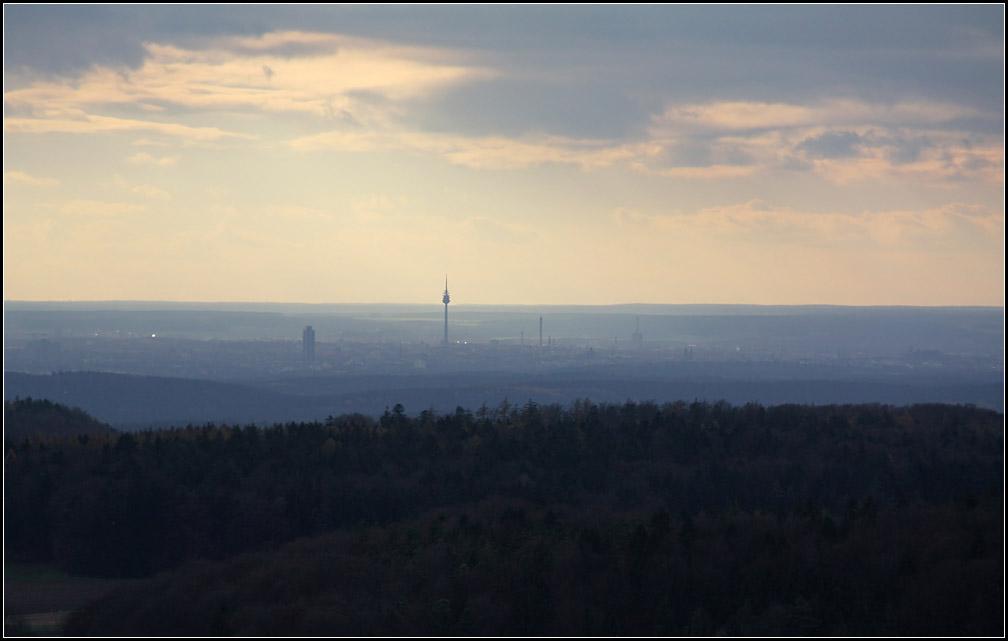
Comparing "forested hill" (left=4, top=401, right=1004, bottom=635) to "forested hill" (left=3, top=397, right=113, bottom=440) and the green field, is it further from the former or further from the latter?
"forested hill" (left=3, top=397, right=113, bottom=440)

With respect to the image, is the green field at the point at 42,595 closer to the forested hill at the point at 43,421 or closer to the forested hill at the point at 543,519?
the forested hill at the point at 543,519

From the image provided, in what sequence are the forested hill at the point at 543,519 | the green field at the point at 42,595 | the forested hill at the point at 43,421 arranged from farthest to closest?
the forested hill at the point at 43,421
the green field at the point at 42,595
the forested hill at the point at 543,519

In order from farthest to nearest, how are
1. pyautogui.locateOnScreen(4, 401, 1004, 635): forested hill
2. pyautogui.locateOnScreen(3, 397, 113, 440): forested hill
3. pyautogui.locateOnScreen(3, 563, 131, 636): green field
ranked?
pyautogui.locateOnScreen(3, 397, 113, 440): forested hill, pyautogui.locateOnScreen(3, 563, 131, 636): green field, pyautogui.locateOnScreen(4, 401, 1004, 635): forested hill

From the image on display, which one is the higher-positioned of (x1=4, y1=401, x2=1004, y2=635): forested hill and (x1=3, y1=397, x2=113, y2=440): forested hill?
(x1=3, y1=397, x2=113, y2=440): forested hill

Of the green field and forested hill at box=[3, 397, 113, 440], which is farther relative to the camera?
forested hill at box=[3, 397, 113, 440]

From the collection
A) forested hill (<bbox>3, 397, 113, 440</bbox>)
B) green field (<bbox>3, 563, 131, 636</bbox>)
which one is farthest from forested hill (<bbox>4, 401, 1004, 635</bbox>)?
forested hill (<bbox>3, 397, 113, 440</bbox>)

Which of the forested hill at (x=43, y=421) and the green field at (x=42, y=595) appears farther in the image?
the forested hill at (x=43, y=421)

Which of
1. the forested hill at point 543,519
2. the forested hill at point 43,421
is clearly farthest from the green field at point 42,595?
the forested hill at point 43,421

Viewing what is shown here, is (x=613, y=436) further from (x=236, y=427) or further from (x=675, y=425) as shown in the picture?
(x=236, y=427)

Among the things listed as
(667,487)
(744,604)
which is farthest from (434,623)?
(667,487)
